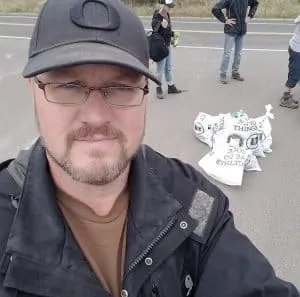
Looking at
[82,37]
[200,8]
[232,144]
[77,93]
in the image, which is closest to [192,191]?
[77,93]

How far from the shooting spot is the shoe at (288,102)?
675 cm

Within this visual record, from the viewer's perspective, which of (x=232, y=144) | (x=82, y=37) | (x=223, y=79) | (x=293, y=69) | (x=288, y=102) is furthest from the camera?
(x=223, y=79)

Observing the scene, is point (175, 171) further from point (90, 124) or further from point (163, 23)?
point (163, 23)

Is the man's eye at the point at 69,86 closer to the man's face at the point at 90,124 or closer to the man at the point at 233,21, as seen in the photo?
the man's face at the point at 90,124

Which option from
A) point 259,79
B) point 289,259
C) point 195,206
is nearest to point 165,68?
point 259,79

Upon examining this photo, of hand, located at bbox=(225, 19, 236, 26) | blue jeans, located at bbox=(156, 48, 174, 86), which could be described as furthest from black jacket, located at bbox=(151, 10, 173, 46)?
hand, located at bbox=(225, 19, 236, 26)

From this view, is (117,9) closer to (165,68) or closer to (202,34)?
(165,68)

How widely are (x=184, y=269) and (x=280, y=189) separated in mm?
3515

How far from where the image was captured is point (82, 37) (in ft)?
4.89

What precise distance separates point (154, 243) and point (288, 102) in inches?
221

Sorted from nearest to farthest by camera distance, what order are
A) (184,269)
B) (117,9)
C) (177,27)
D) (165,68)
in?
(117,9) < (184,269) < (165,68) < (177,27)

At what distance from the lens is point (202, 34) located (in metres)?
12.9

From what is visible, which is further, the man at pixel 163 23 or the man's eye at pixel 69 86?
the man at pixel 163 23

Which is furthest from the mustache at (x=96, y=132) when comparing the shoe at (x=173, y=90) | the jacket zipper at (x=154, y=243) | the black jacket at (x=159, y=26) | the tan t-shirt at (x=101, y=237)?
the shoe at (x=173, y=90)
